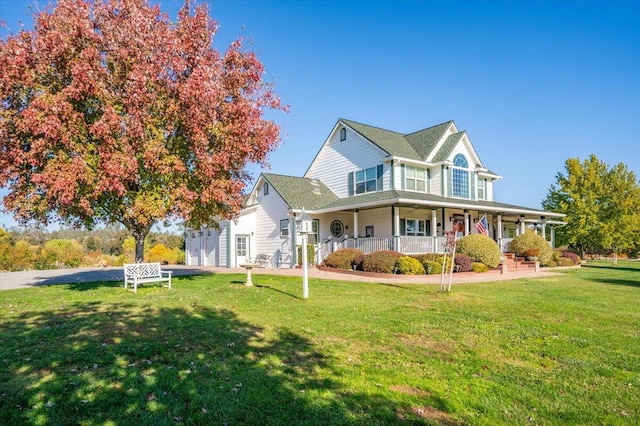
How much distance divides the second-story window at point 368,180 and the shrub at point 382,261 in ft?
19.5

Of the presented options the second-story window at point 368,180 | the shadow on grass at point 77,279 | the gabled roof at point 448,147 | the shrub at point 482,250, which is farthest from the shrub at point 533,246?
the shadow on grass at point 77,279

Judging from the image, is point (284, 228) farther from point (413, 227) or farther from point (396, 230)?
point (413, 227)

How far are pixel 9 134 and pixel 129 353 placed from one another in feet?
30.7

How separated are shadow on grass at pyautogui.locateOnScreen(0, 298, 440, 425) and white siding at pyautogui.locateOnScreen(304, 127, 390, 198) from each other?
62.2ft

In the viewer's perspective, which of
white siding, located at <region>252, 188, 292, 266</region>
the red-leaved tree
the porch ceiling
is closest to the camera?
the red-leaved tree

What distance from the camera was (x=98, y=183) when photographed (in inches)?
428

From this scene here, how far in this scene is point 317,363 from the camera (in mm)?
5164

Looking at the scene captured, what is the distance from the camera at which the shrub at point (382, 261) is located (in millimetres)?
18609

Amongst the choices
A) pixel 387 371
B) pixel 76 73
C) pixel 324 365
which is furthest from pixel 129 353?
pixel 76 73

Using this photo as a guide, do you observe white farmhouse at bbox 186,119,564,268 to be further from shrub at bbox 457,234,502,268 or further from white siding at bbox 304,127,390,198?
shrub at bbox 457,234,502,268

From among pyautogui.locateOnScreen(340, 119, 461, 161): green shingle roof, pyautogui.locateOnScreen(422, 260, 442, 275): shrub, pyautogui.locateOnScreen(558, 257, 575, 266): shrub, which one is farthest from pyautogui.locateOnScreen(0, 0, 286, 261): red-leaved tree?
pyautogui.locateOnScreen(558, 257, 575, 266): shrub

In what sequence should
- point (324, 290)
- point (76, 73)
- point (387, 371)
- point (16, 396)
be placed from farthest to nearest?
point (324, 290), point (76, 73), point (387, 371), point (16, 396)

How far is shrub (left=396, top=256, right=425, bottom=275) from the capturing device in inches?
708

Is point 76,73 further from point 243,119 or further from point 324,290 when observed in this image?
point 324,290
